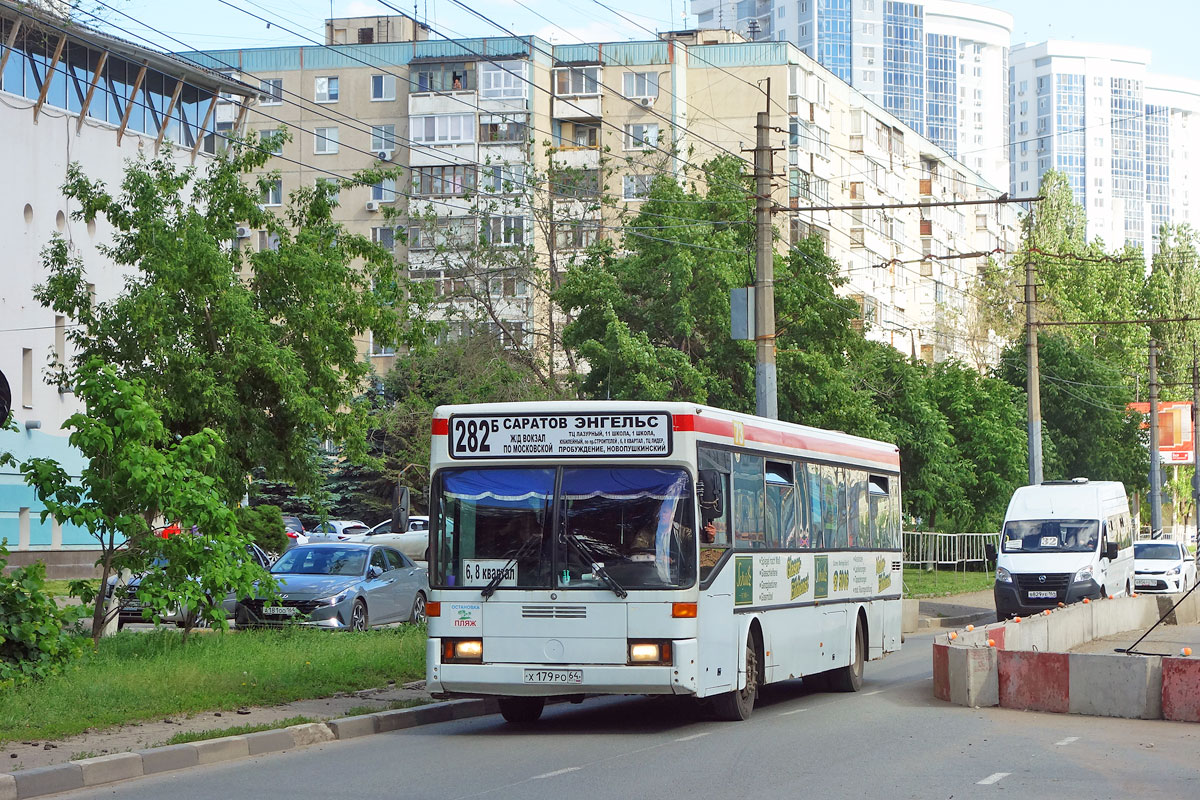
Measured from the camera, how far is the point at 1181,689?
1488 cm

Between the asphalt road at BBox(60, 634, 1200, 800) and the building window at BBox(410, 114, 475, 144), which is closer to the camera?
the asphalt road at BBox(60, 634, 1200, 800)

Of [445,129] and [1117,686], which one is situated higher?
[445,129]

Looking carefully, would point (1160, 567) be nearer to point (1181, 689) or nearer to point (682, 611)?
point (1181, 689)

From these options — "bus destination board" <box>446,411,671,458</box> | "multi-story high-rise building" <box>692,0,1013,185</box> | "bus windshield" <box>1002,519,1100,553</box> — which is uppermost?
"multi-story high-rise building" <box>692,0,1013,185</box>

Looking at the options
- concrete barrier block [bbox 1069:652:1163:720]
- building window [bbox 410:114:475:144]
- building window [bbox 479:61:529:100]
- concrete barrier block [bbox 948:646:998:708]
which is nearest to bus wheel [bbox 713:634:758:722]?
concrete barrier block [bbox 948:646:998:708]

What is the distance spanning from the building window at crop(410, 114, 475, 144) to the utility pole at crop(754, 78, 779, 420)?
52.7 meters

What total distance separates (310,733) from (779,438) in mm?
5750

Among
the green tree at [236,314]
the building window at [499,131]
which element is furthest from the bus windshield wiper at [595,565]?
the building window at [499,131]

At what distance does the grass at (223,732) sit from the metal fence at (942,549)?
35.9 meters

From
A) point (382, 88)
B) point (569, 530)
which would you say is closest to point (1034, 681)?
point (569, 530)

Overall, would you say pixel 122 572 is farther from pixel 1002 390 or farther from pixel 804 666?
pixel 1002 390

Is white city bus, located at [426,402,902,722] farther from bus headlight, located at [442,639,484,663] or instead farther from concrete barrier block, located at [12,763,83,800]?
concrete barrier block, located at [12,763,83,800]

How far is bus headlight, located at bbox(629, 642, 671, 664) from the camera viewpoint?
1366 cm

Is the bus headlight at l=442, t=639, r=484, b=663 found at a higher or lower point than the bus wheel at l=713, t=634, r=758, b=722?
higher
